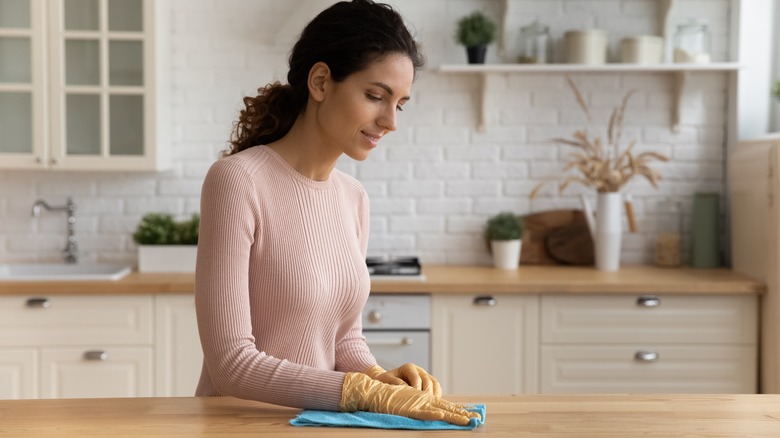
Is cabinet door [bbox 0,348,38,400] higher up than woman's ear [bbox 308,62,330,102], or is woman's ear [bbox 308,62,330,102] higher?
woman's ear [bbox 308,62,330,102]

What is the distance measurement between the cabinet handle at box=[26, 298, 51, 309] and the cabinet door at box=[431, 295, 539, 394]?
1.51 metres

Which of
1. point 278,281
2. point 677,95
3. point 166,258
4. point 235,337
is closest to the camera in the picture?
point 235,337

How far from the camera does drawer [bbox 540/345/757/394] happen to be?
3.77 meters

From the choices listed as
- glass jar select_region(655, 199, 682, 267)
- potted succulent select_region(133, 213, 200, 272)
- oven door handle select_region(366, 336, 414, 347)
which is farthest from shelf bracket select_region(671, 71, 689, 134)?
potted succulent select_region(133, 213, 200, 272)

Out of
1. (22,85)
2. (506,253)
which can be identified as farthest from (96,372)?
(506,253)

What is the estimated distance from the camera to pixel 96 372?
371cm

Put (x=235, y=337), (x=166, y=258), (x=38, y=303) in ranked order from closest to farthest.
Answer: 1. (x=235, y=337)
2. (x=38, y=303)
3. (x=166, y=258)

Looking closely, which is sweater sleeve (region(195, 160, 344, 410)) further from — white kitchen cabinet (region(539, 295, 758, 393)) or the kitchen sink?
the kitchen sink

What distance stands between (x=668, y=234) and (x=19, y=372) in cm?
281

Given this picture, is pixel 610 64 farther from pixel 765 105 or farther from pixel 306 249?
pixel 306 249

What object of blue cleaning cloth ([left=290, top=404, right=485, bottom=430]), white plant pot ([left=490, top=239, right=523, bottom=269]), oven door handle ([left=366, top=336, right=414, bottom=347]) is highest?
white plant pot ([left=490, top=239, right=523, bottom=269])

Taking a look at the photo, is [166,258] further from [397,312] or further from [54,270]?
[397,312]

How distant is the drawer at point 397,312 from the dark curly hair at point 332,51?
172cm

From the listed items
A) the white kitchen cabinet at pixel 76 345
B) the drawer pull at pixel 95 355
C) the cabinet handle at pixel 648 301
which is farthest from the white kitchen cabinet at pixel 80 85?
the cabinet handle at pixel 648 301
